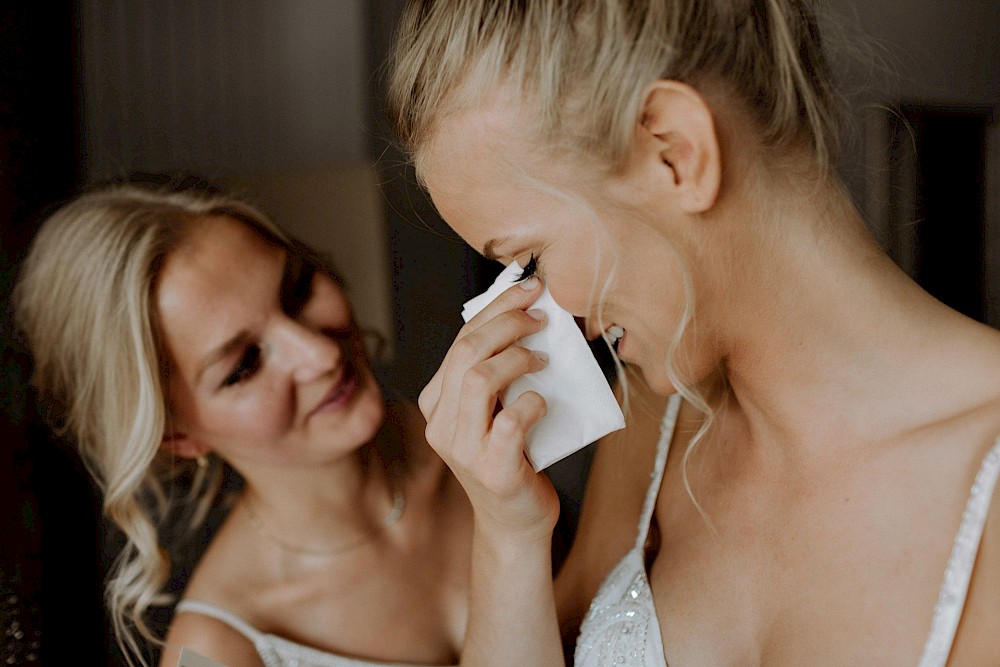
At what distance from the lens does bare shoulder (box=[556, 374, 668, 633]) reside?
922 mm

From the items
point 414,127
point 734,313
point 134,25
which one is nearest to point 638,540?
point 734,313

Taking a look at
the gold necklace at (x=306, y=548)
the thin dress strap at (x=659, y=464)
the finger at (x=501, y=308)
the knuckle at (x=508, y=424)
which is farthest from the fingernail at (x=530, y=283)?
the gold necklace at (x=306, y=548)

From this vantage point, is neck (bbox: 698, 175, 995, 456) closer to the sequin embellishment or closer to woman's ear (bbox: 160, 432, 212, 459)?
the sequin embellishment

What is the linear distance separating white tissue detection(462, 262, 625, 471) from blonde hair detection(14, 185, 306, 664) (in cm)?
42

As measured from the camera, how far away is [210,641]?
38.2 inches

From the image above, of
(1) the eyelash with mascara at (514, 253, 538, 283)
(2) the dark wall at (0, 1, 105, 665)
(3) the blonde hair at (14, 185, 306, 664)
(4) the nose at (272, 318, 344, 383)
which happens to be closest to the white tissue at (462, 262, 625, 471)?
(1) the eyelash with mascara at (514, 253, 538, 283)

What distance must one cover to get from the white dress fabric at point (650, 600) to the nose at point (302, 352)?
1.24 ft

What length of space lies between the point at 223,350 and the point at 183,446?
0.52 feet

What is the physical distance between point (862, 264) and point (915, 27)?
403 millimetres

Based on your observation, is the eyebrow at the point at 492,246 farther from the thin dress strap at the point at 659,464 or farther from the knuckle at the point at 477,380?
the thin dress strap at the point at 659,464

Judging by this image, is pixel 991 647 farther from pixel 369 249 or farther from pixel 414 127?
pixel 369 249

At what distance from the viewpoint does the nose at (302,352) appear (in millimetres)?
973

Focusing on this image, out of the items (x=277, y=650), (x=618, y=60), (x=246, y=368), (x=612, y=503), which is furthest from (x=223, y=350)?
(x=618, y=60)

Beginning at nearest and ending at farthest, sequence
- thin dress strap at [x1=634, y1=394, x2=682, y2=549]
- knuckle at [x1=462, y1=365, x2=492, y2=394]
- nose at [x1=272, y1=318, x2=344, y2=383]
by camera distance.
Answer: knuckle at [x1=462, y1=365, x2=492, y2=394], thin dress strap at [x1=634, y1=394, x2=682, y2=549], nose at [x1=272, y1=318, x2=344, y2=383]
